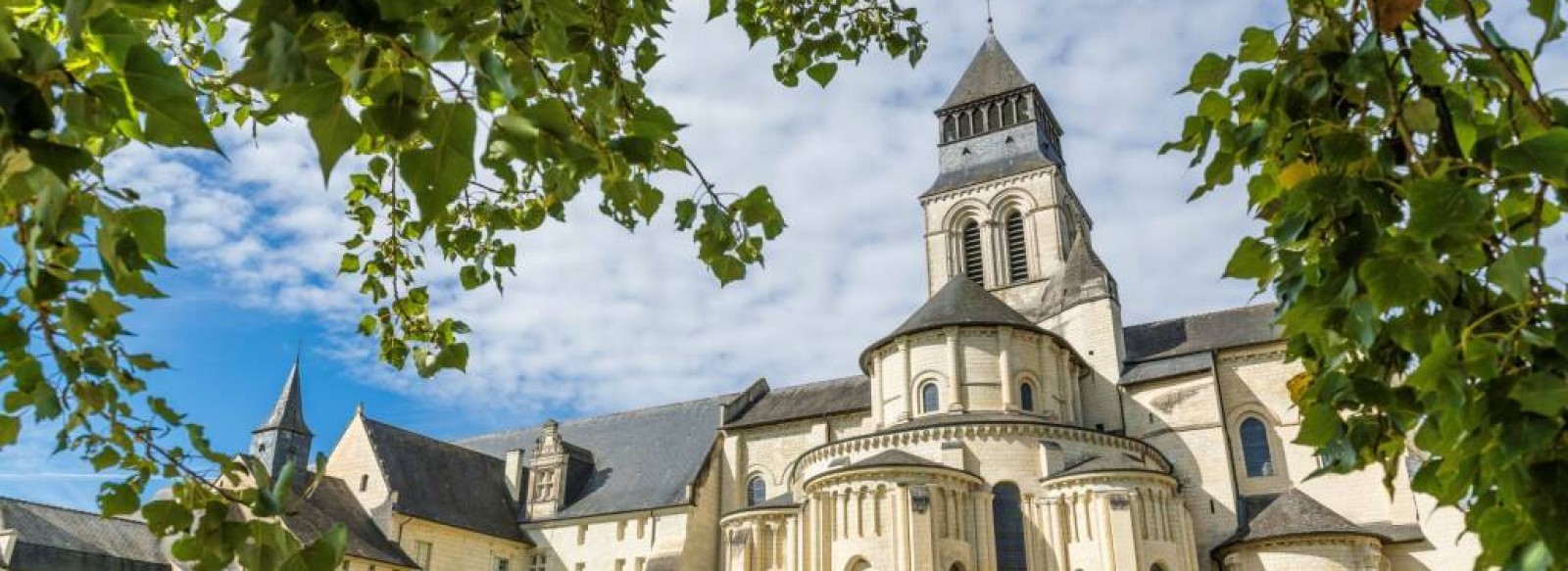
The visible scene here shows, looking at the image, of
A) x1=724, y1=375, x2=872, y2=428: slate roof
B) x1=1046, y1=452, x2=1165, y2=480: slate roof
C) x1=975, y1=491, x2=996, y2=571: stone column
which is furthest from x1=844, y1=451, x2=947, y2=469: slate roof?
x1=724, y1=375, x2=872, y2=428: slate roof

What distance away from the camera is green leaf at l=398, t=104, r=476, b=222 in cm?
196

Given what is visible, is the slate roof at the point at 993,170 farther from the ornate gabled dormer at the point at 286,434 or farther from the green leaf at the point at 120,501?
the green leaf at the point at 120,501

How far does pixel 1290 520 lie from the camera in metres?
25.0

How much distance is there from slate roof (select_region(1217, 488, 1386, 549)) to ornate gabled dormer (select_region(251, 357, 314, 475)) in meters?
30.1

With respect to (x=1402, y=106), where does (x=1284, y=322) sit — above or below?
below

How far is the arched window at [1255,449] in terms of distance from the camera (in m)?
28.0

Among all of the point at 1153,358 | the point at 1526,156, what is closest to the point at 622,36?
the point at 1526,156

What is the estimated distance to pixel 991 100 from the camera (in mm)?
43562

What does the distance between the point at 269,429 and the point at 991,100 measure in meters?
30.1

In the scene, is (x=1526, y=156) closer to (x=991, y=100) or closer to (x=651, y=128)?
(x=651, y=128)

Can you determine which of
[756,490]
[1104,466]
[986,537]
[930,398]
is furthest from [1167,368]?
[756,490]

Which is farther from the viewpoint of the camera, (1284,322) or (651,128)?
(651,128)

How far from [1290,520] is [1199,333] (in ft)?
24.8

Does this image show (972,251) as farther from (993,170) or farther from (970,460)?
(970,460)
